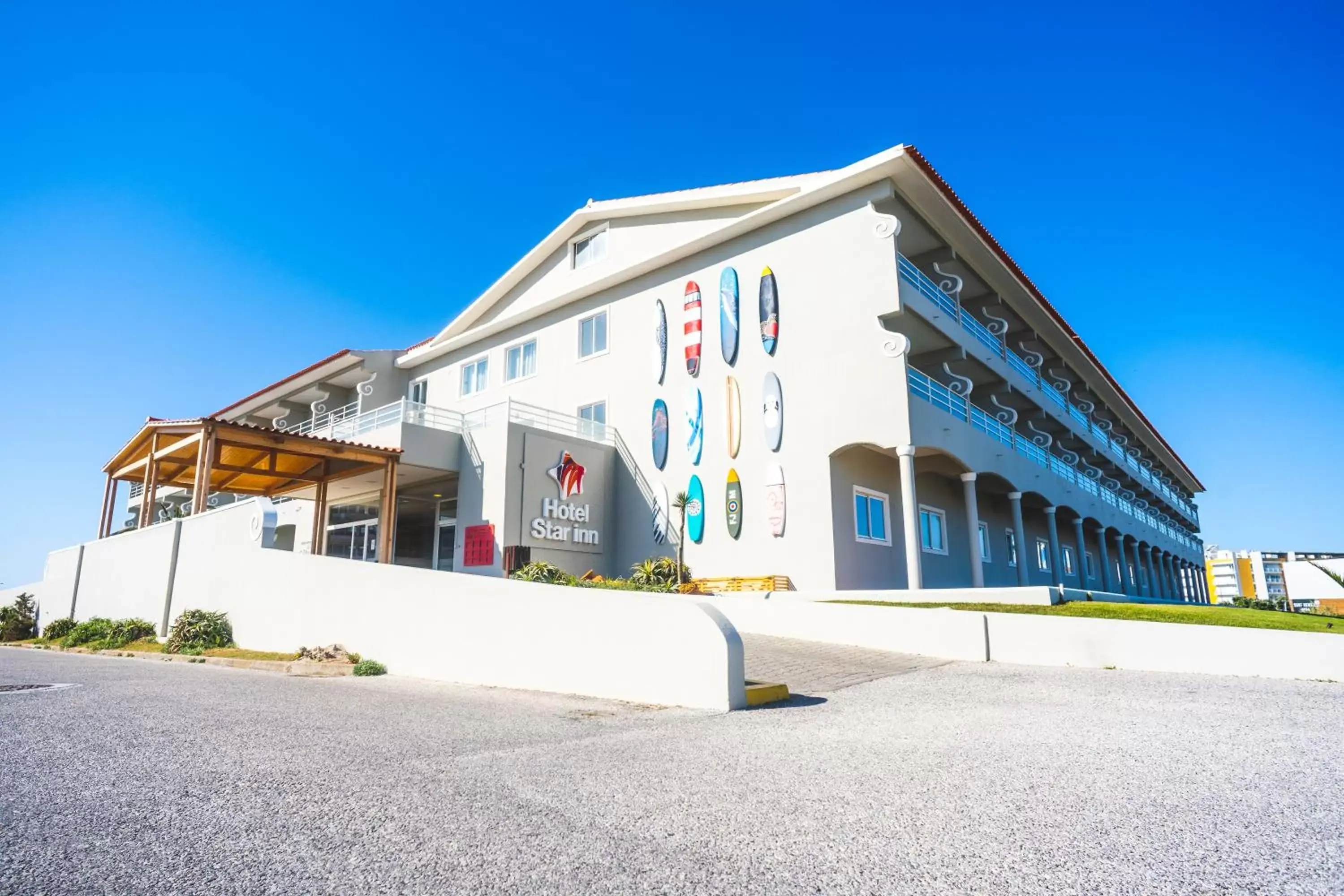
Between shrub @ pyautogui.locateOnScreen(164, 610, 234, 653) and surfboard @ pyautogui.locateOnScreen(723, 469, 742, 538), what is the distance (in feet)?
36.4

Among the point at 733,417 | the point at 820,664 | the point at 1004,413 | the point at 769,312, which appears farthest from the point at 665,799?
the point at 1004,413

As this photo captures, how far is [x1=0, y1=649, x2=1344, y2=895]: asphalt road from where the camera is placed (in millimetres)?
3254

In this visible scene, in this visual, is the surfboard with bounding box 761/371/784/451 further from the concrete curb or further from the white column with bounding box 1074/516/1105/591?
the white column with bounding box 1074/516/1105/591

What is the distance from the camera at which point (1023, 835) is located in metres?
3.81

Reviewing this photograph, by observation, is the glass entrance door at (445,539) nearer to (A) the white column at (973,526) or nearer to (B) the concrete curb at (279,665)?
(B) the concrete curb at (279,665)

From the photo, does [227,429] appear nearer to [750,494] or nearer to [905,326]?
[750,494]

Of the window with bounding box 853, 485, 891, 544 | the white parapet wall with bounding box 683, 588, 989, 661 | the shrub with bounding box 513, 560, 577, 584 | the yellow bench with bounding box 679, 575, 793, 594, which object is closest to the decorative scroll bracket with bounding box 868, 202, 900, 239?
the window with bounding box 853, 485, 891, 544

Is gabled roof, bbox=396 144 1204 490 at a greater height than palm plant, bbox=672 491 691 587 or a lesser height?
greater

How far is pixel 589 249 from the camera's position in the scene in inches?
1008

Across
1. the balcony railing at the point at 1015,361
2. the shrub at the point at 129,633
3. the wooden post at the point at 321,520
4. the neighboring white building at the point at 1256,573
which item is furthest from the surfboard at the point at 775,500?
the neighboring white building at the point at 1256,573

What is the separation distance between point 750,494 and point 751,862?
16.3 metres

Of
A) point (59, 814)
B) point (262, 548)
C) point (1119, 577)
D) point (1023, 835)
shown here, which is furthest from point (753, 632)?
point (1119, 577)

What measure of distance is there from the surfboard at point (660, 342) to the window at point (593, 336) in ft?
7.19

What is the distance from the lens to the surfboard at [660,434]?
2170 centimetres
